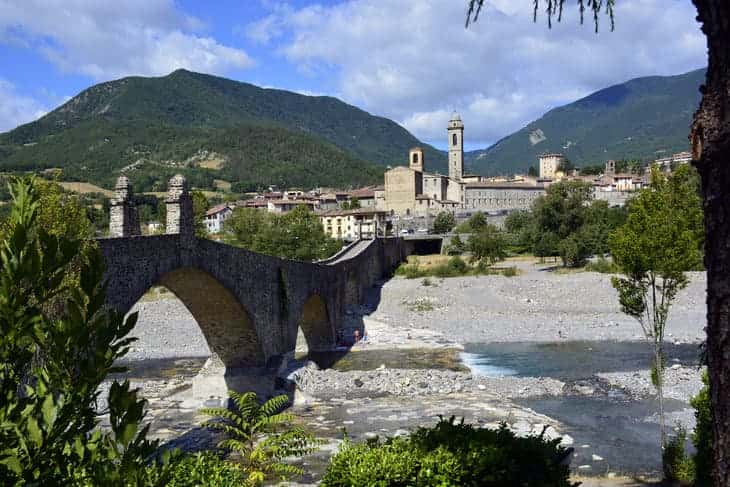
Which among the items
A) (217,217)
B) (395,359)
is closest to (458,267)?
(395,359)

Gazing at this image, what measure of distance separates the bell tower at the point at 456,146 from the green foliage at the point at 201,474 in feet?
346

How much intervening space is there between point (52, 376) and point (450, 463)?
13.9 ft

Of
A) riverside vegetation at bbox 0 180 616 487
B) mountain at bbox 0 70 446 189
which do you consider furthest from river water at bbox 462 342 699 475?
mountain at bbox 0 70 446 189

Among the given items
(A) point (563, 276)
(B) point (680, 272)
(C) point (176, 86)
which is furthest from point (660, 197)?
(C) point (176, 86)

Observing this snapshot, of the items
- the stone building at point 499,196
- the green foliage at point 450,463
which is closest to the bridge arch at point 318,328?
the green foliage at point 450,463

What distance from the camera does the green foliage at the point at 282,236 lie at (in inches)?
1810

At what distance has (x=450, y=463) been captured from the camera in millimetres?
6117

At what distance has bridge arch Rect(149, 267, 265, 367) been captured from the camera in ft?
50.0

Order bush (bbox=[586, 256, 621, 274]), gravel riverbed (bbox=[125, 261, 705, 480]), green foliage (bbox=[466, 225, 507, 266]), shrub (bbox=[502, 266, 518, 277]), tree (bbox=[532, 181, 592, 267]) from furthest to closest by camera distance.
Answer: green foliage (bbox=[466, 225, 507, 266])
tree (bbox=[532, 181, 592, 267])
shrub (bbox=[502, 266, 518, 277])
bush (bbox=[586, 256, 621, 274])
gravel riverbed (bbox=[125, 261, 705, 480])

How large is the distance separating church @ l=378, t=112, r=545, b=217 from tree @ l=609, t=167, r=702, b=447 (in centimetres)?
7282

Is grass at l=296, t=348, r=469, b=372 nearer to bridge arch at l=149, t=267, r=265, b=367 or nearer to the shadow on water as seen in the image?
the shadow on water

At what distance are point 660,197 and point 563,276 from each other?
31.7 meters

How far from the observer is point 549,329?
98.5 feet

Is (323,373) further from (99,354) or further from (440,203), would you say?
(440,203)
